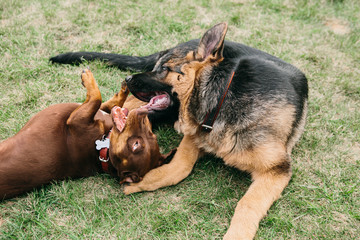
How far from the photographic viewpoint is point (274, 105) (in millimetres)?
3383

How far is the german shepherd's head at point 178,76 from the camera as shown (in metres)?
3.47

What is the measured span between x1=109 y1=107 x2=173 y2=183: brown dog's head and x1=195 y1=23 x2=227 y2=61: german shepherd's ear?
40.4 inches

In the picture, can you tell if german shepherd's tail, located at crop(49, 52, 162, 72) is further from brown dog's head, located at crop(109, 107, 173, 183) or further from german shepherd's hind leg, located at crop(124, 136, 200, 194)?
german shepherd's hind leg, located at crop(124, 136, 200, 194)

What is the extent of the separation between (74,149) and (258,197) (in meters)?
2.26

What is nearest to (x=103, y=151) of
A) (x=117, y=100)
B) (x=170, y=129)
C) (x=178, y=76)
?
(x=117, y=100)

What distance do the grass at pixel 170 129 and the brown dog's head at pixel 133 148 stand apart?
327 mm

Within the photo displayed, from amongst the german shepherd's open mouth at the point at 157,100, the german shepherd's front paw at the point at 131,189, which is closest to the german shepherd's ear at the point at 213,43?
the german shepherd's open mouth at the point at 157,100

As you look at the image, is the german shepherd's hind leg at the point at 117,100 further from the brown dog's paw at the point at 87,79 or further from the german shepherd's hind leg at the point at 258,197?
the german shepherd's hind leg at the point at 258,197

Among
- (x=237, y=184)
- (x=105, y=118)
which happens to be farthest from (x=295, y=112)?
(x=105, y=118)

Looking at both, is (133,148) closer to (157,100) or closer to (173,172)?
(173,172)

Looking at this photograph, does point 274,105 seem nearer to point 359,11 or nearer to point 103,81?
point 103,81

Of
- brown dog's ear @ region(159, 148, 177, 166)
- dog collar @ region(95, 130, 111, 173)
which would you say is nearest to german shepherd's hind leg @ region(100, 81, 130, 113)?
dog collar @ region(95, 130, 111, 173)

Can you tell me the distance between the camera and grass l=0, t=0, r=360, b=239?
3.16 meters

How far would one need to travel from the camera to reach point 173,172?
3574 mm
